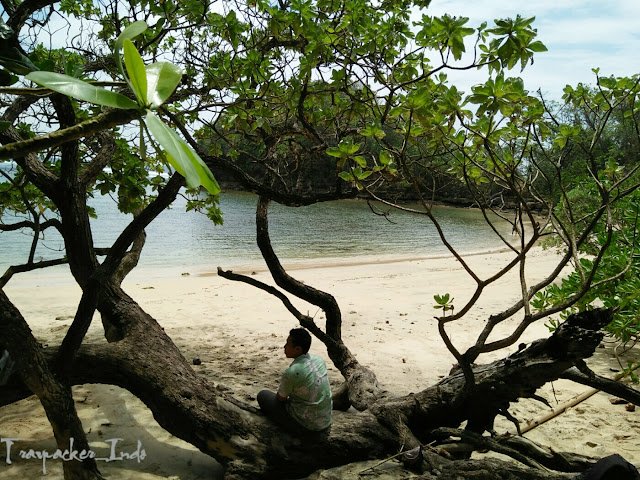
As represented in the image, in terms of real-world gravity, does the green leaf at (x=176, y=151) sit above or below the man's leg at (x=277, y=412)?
above

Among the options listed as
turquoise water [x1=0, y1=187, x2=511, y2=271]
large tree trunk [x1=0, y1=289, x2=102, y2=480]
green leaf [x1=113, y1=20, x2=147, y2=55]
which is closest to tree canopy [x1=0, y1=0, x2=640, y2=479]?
large tree trunk [x1=0, y1=289, x2=102, y2=480]

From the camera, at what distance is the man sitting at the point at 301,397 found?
11.3 ft

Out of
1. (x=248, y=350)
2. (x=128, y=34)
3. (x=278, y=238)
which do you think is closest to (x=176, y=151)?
(x=128, y=34)

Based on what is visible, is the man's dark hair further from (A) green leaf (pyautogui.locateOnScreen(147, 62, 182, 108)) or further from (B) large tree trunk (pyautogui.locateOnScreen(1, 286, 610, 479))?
(A) green leaf (pyautogui.locateOnScreen(147, 62, 182, 108))

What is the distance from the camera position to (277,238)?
2494cm

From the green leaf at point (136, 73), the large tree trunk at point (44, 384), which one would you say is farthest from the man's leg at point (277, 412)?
the green leaf at point (136, 73)

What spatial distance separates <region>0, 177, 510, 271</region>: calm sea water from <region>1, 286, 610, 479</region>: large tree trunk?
10.5 m

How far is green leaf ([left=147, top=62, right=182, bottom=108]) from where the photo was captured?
75 cm

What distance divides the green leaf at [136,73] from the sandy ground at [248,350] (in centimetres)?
339

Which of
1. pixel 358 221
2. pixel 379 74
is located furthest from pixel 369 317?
pixel 358 221

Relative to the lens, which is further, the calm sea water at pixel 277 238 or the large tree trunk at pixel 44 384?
the calm sea water at pixel 277 238

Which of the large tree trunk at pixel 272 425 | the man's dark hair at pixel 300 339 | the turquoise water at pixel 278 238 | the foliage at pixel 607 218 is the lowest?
the turquoise water at pixel 278 238

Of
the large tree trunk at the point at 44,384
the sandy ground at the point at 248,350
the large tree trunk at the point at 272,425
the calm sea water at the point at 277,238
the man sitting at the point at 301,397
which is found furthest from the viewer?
the calm sea water at the point at 277,238

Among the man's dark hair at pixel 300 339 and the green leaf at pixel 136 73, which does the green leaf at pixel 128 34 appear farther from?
the man's dark hair at pixel 300 339
